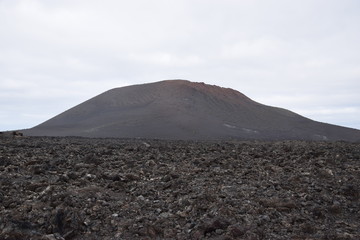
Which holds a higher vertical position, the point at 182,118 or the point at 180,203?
the point at 182,118

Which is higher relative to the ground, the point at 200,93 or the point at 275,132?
the point at 200,93

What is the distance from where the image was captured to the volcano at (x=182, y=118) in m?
57.1

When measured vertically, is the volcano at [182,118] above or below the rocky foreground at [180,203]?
above

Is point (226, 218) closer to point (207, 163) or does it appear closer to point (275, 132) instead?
point (207, 163)

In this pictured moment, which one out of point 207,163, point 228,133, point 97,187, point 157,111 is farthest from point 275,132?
point 97,187

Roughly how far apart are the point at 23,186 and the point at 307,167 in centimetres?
715

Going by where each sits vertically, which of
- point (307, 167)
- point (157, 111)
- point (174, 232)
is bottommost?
point (174, 232)

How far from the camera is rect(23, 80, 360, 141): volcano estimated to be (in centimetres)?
5706

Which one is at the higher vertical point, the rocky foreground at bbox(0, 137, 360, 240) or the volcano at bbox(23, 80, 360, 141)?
the volcano at bbox(23, 80, 360, 141)

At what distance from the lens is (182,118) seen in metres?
66.6

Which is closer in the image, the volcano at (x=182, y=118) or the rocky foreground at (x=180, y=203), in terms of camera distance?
the rocky foreground at (x=180, y=203)

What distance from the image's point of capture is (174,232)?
5801 mm

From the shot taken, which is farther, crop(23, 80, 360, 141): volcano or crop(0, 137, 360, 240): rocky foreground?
crop(23, 80, 360, 141): volcano

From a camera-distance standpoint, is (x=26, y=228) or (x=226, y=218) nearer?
(x=26, y=228)
